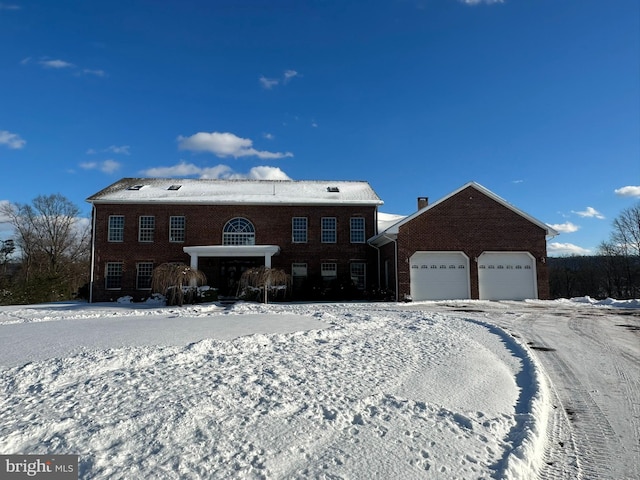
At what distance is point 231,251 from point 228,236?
2345mm

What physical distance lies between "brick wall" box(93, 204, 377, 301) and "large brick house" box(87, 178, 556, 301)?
0.06m

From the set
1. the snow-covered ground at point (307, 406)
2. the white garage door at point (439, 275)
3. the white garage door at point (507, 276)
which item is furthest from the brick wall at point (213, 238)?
the snow-covered ground at point (307, 406)

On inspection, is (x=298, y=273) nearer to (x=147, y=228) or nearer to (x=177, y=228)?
(x=177, y=228)

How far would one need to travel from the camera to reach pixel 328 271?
24.4 m

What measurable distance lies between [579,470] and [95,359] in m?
6.35

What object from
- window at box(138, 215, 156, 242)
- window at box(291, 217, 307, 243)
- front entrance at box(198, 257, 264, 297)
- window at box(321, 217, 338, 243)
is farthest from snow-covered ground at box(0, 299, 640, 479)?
window at box(138, 215, 156, 242)

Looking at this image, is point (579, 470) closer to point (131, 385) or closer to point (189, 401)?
point (189, 401)

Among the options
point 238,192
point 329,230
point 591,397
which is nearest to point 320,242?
point 329,230

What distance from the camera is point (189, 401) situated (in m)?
4.73

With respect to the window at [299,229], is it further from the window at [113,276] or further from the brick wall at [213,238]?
the window at [113,276]

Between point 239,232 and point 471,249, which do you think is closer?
point 471,249

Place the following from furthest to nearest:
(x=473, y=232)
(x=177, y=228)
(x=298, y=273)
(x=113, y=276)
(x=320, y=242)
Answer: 1. (x=320, y=242)
2. (x=298, y=273)
3. (x=177, y=228)
4. (x=113, y=276)
5. (x=473, y=232)

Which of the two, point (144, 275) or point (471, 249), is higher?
point (471, 249)

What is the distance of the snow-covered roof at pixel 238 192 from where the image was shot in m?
24.1
